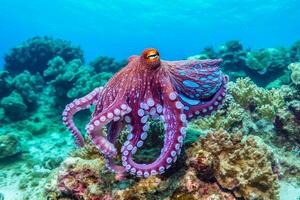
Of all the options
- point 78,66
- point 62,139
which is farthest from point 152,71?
point 78,66

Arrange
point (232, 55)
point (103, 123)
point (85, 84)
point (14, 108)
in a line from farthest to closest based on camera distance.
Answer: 1. point (232, 55)
2. point (85, 84)
3. point (14, 108)
4. point (103, 123)

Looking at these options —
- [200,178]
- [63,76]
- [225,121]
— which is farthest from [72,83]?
[200,178]

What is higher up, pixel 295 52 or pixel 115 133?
pixel 295 52

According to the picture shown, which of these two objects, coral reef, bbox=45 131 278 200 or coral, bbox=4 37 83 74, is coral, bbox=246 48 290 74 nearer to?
coral, bbox=4 37 83 74

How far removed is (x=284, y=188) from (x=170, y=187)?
2.52 meters

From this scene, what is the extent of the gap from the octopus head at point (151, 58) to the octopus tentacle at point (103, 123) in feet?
2.08

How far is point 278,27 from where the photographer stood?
10044 centimetres

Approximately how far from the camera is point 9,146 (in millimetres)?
10484

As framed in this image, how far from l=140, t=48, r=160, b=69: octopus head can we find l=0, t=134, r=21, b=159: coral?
25.1 feet

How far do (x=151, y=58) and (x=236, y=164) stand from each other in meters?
1.92

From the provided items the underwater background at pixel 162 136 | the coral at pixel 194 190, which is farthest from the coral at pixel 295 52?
the coral at pixel 194 190

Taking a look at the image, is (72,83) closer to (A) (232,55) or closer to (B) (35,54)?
(B) (35,54)

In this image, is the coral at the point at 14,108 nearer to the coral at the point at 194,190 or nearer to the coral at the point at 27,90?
the coral at the point at 27,90

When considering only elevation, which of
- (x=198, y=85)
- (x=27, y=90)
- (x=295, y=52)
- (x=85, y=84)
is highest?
→ (x=295, y=52)
